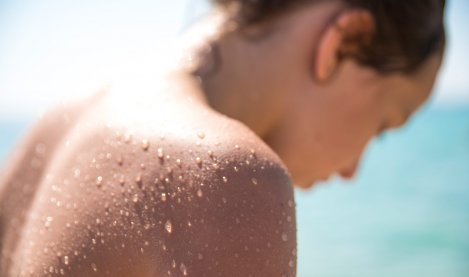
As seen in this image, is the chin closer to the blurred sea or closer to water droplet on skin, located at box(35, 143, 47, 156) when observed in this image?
water droplet on skin, located at box(35, 143, 47, 156)

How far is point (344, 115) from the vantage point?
5.79 feet

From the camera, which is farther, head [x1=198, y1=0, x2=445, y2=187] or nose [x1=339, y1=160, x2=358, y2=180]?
nose [x1=339, y1=160, x2=358, y2=180]

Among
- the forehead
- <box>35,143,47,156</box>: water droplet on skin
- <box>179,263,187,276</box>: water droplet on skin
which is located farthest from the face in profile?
<box>179,263,187,276</box>: water droplet on skin

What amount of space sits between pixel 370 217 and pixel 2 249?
8620 mm

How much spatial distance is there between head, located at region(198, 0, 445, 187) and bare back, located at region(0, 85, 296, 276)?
358 millimetres

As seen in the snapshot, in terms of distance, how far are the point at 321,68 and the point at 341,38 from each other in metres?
0.09

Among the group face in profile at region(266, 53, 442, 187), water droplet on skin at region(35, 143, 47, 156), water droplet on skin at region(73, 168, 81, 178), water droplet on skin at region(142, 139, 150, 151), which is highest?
water droplet on skin at region(35, 143, 47, 156)

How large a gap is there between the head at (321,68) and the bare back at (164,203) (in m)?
0.36

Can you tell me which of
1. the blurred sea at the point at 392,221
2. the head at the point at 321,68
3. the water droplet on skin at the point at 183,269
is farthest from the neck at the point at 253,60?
the blurred sea at the point at 392,221

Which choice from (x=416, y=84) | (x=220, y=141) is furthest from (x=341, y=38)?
(x=220, y=141)

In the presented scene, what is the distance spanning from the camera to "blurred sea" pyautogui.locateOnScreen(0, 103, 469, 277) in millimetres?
7266

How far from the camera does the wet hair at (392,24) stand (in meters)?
1.58

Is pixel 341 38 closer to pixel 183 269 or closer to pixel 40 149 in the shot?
pixel 40 149

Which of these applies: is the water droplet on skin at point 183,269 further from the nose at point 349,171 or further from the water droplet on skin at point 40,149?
the nose at point 349,171
